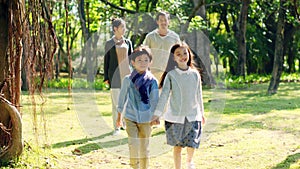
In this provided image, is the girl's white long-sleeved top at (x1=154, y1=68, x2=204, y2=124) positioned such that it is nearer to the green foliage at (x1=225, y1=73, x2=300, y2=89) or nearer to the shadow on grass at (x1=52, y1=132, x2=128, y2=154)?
the shadow on grass at (x1=52, y1=132, x2=128, y2=154)

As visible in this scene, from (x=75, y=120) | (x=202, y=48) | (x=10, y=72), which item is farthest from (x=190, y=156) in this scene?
(x=202, y=48)

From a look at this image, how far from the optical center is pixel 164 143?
6336mm

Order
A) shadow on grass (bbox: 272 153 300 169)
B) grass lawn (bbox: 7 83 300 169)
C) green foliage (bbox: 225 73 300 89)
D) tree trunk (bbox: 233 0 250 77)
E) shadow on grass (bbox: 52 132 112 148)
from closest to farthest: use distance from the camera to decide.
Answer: shadow on grass (bbox: 272 153 300 169)
grass lawn (bbox: 7 83 300 169)
shadow on grass (bbox: 52 132 112 148)
tree trunk (bbox: 233 0 250 77)
green foliage (bbox: 225 73 300 89)

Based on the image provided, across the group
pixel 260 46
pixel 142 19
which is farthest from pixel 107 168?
pixel 260 46

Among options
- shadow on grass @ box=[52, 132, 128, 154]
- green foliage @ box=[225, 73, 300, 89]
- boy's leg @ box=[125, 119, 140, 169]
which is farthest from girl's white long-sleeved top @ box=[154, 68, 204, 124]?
green foliage @ box=[225, 73, 300, 89]

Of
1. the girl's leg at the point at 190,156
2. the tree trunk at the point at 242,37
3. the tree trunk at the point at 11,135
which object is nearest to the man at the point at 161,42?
the girl's leg at the point at 190,156

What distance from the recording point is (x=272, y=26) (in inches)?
907

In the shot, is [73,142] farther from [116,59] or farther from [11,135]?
[11,135]

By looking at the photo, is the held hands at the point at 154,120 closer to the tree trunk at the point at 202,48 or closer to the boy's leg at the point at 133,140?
the boy's leg at the point at 133,140

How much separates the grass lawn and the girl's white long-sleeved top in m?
0.83

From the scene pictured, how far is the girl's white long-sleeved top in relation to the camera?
177 inches

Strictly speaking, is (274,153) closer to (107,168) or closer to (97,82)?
(107,168)

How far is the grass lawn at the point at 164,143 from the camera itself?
5.11 metres

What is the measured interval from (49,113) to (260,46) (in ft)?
49.7
